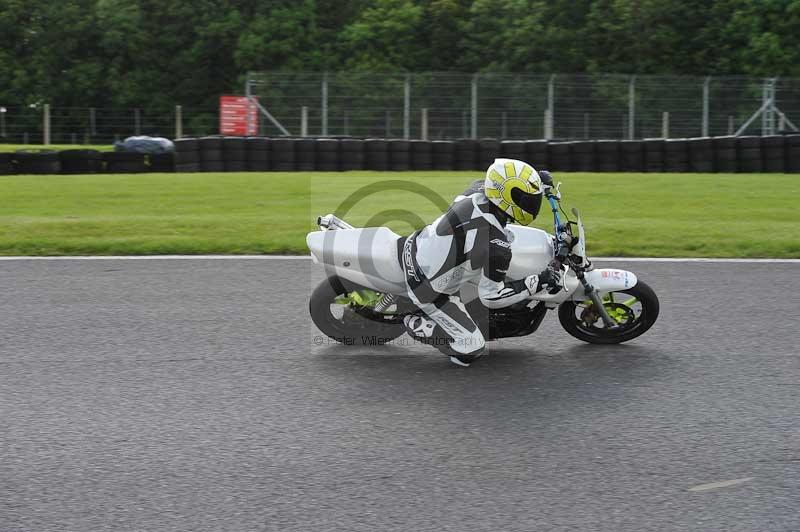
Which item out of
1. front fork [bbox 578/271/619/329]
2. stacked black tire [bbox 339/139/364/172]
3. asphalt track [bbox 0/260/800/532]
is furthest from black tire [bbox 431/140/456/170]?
front fork [bbox 578/271/619/329]

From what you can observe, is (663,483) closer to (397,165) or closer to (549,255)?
(549,255)

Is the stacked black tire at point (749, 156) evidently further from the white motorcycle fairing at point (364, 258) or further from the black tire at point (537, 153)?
the white motorcycle fairing at point (364, 258)

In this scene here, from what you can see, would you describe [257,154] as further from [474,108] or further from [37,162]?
[474,108]

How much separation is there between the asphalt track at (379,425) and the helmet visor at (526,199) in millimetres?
1004

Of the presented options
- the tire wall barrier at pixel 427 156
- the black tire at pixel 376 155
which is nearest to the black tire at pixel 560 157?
the tire wall barrier at pixel 427 156

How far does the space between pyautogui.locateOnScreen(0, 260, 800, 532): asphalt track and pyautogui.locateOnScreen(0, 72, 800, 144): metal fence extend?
51.2 feet

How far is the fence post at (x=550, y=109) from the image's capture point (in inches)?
899

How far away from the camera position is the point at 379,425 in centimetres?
515

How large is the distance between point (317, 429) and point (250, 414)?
1.44ft

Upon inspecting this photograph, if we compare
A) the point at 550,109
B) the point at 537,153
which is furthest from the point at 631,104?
the point at 537,153

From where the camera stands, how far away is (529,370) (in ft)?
20.0

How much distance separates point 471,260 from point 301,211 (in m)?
7.01

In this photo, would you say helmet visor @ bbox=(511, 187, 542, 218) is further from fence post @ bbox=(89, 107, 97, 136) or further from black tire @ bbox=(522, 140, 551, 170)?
fence post @ bbox=(89, 107, 97, 136)

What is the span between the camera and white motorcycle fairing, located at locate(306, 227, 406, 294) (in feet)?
20.4
